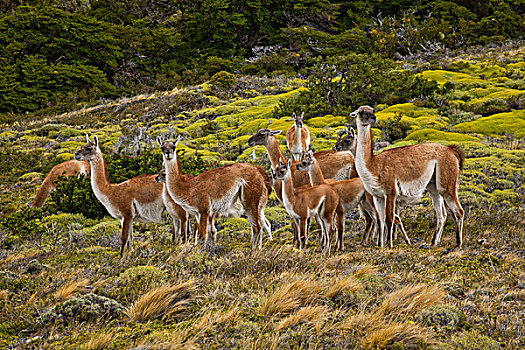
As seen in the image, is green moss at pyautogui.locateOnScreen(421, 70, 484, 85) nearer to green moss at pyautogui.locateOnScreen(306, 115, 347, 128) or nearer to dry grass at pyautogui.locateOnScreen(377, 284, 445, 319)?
green moss at pyautogui.locateOnScreen(306, 115, 347, 128)

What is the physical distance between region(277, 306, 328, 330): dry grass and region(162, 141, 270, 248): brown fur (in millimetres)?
3366

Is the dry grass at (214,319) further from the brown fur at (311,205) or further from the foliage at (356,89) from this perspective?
the foliage at (356,89)

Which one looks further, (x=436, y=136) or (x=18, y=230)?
(x=436, y=136)

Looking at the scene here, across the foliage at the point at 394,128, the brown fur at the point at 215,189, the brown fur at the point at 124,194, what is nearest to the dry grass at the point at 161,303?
the brown fur at the point at 215,189

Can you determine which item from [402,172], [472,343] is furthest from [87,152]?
[472,343]

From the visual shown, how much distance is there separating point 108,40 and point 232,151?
34124 mm

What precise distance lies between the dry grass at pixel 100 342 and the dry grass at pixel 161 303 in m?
0.54

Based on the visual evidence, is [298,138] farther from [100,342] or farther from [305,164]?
[100,342]

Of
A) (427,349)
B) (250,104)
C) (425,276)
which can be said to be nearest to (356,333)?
(427,349)

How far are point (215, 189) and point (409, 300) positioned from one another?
4444 millimetres

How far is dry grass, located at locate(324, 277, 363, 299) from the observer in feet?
19.5

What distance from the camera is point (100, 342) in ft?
15.1

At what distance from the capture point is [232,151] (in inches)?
747

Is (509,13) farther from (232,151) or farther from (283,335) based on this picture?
(283,335)
